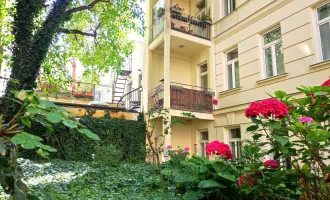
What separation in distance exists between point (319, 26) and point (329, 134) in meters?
5.79

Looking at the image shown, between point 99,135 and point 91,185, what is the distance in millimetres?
5265

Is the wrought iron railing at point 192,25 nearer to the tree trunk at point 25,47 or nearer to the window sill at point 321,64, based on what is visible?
the window sill at point 321,64

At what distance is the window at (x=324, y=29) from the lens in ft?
22.1

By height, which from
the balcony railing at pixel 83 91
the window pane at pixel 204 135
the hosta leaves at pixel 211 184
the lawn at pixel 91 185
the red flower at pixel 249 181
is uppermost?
the balcony railing at pixel 83 91

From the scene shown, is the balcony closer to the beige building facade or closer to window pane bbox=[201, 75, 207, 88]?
the beige building facade

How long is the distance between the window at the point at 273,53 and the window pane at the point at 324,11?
4.25 feet

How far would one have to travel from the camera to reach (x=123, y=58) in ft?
38.6

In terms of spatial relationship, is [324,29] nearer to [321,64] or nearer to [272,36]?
[321,64]

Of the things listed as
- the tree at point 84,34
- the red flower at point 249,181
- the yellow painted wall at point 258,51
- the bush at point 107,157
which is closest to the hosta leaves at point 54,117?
the red flower at point 249,181

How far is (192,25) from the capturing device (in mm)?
11398

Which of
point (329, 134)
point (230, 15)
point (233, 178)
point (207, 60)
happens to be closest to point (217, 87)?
point (207, 60)

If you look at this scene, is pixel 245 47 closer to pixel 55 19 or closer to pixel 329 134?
pixel 55 19

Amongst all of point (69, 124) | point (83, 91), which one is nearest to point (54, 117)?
point (69, 124)

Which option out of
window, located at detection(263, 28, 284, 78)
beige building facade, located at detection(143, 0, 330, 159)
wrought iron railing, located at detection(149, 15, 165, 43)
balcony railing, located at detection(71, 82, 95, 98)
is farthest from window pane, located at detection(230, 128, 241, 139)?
balcony railing, located at detection(71, 82, 95, 98)
